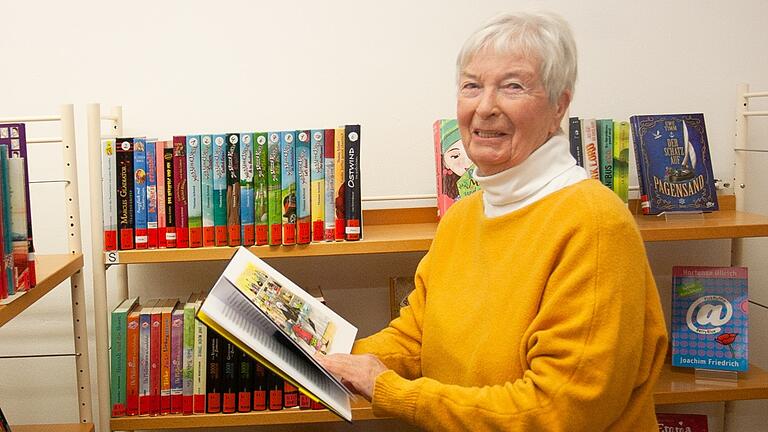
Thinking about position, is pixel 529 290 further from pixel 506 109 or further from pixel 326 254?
pixel 326 254

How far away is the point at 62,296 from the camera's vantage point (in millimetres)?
2338

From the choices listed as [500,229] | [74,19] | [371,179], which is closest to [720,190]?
[371,179]

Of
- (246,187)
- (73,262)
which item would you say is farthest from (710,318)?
(73,262)

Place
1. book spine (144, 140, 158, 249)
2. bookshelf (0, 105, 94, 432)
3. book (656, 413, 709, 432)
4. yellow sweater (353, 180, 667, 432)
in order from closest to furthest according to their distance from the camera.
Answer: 1. yellow sweater (353, 180, 667, 432)
2. bookshelf (0, 105, 94, 432)
3. book spine (144, 140, 158, 249)
4. book (656, 413, 709, 432)

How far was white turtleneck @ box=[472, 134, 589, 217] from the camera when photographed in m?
1.27

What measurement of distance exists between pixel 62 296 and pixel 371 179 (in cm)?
97

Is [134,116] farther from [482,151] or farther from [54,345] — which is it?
[482,151]

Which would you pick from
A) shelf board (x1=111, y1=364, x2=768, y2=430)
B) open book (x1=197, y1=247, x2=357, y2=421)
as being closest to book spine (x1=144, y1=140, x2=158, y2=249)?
shelf board (x1=111, y1=364, x2=768, y2=430)

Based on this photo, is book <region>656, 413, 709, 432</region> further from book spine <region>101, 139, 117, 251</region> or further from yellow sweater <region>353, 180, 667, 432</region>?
book spine <region>101, 139, 117, 251</region>

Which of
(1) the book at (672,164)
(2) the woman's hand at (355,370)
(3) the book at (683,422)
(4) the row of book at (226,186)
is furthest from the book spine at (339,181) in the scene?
(3) the book at (683,422)

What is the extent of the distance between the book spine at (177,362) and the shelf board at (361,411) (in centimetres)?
4

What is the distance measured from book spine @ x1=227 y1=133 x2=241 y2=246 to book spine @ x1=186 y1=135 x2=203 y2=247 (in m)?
0.07

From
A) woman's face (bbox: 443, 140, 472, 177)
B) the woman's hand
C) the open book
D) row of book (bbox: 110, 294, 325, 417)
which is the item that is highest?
woman's face (bbox: 443, 140, 472, 177)

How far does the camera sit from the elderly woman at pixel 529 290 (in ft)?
3.74
